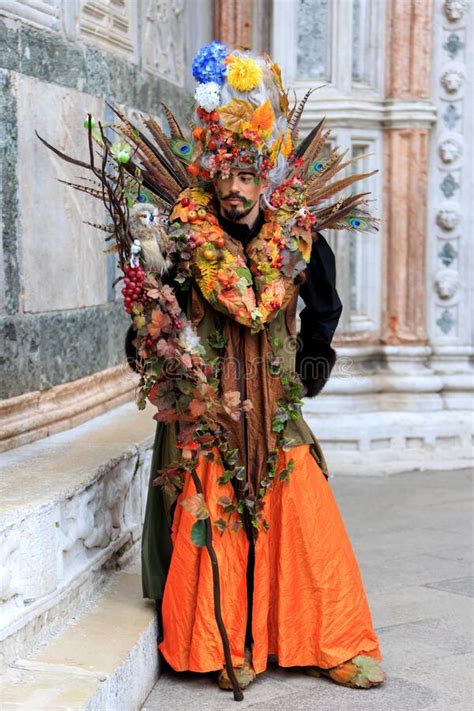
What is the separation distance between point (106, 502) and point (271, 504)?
0.54 meters

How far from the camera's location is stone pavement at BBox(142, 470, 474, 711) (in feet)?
11.0

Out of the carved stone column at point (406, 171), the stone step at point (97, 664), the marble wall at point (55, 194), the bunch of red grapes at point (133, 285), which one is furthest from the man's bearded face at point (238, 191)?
the carved stone column at point (406, 171)

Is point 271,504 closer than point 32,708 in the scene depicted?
No

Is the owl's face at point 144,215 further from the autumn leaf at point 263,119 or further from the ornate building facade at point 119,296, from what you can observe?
the ornate building facade at point 119,296

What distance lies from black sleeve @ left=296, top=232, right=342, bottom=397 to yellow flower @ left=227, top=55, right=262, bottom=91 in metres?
0.51

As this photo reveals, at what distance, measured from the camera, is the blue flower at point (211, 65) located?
10.9 ft

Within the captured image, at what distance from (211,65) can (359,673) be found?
70.5 inches

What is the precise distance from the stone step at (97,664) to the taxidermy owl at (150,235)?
1018 millimetres

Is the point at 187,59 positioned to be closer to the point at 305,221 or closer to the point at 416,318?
the point at 416,318

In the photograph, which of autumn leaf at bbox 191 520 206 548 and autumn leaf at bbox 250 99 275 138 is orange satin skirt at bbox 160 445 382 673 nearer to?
autumn leaf at bbox 191 520 206 548

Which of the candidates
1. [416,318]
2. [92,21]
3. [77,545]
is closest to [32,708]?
[77,545]

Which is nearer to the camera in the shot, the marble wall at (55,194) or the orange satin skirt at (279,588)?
the orange satin skirt at (279,588)

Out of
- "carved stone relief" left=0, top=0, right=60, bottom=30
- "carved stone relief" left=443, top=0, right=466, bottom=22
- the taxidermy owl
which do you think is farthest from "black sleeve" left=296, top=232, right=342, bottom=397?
"carved stone relief" left=443, top=0, right=466, bottom=22

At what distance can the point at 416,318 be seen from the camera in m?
6.56
